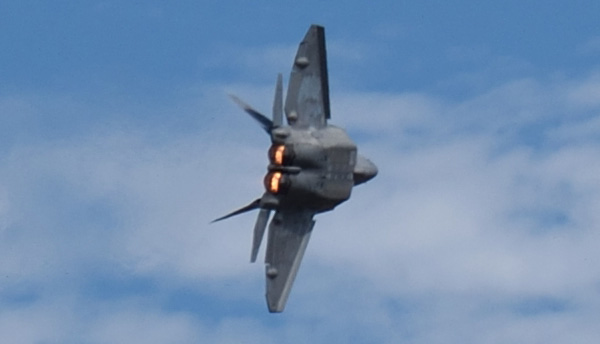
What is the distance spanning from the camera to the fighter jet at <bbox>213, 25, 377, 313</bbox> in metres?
69.3

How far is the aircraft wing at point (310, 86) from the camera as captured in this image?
71062 mm

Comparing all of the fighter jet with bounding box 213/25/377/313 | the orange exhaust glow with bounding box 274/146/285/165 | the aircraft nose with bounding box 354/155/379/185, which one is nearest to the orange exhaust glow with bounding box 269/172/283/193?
the fighter jet with bounding box 213/25/377/313

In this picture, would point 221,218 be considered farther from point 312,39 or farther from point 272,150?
point 312,39

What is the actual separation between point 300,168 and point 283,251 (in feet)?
11.6

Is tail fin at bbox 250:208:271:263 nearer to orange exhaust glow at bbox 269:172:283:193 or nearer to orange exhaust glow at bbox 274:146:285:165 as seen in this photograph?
orange exhaust glow at bbox 269:172:283:193

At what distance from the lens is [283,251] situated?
236ft

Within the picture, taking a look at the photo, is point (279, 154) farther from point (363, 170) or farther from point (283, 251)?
point (283, 251)

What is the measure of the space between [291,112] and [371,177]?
348 cm

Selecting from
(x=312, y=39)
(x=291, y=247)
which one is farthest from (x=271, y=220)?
(x=312, y=39)

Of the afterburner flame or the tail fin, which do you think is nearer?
the afterburner flame

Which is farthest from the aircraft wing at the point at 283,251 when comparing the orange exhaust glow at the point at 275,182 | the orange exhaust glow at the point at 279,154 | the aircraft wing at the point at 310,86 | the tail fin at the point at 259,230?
the aircraft wing at the point at 310,86

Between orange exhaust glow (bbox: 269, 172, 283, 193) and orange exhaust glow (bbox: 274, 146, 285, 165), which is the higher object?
orange exhaust glow (bbox: 274, 146, 285, 165)

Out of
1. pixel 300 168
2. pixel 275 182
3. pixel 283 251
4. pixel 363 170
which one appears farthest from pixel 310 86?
pixel 283 251

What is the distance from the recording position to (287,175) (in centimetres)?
6944
